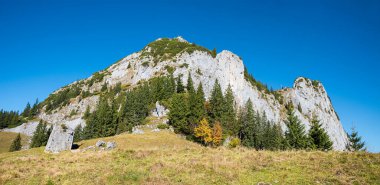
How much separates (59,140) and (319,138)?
55625mm

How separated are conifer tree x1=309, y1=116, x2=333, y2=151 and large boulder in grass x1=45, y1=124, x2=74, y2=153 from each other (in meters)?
52.0

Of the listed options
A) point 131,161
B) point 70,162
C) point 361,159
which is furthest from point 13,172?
point 361,159

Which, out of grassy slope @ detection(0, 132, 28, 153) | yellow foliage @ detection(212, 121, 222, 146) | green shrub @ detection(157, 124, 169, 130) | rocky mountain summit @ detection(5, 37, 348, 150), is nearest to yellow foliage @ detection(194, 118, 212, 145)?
yellow foliage @ detection(212, 121, 222, 146)

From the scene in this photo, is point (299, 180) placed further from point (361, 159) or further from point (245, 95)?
point (245, 95)

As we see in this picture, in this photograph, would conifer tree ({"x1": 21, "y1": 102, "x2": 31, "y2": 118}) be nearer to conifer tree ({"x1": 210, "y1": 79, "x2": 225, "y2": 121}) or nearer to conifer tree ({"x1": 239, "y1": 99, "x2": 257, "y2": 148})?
conifer tree ({"x1": 210, "y1": 79, "x2": 225, "y2": 121})

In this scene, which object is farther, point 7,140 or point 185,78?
point 185,78

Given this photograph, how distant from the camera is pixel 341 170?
1667 centimetres

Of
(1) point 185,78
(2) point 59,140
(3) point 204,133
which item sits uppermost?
(1) point 185,78

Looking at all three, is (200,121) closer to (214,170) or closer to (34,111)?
(214,170)

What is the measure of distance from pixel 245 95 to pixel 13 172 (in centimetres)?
15242

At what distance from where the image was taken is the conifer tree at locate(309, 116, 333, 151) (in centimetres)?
5485

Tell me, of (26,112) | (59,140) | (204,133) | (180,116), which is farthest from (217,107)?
(26,112)

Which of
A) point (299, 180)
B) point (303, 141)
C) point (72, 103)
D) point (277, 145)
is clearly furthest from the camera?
point (72, 103)

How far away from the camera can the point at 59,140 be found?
50500 mm
